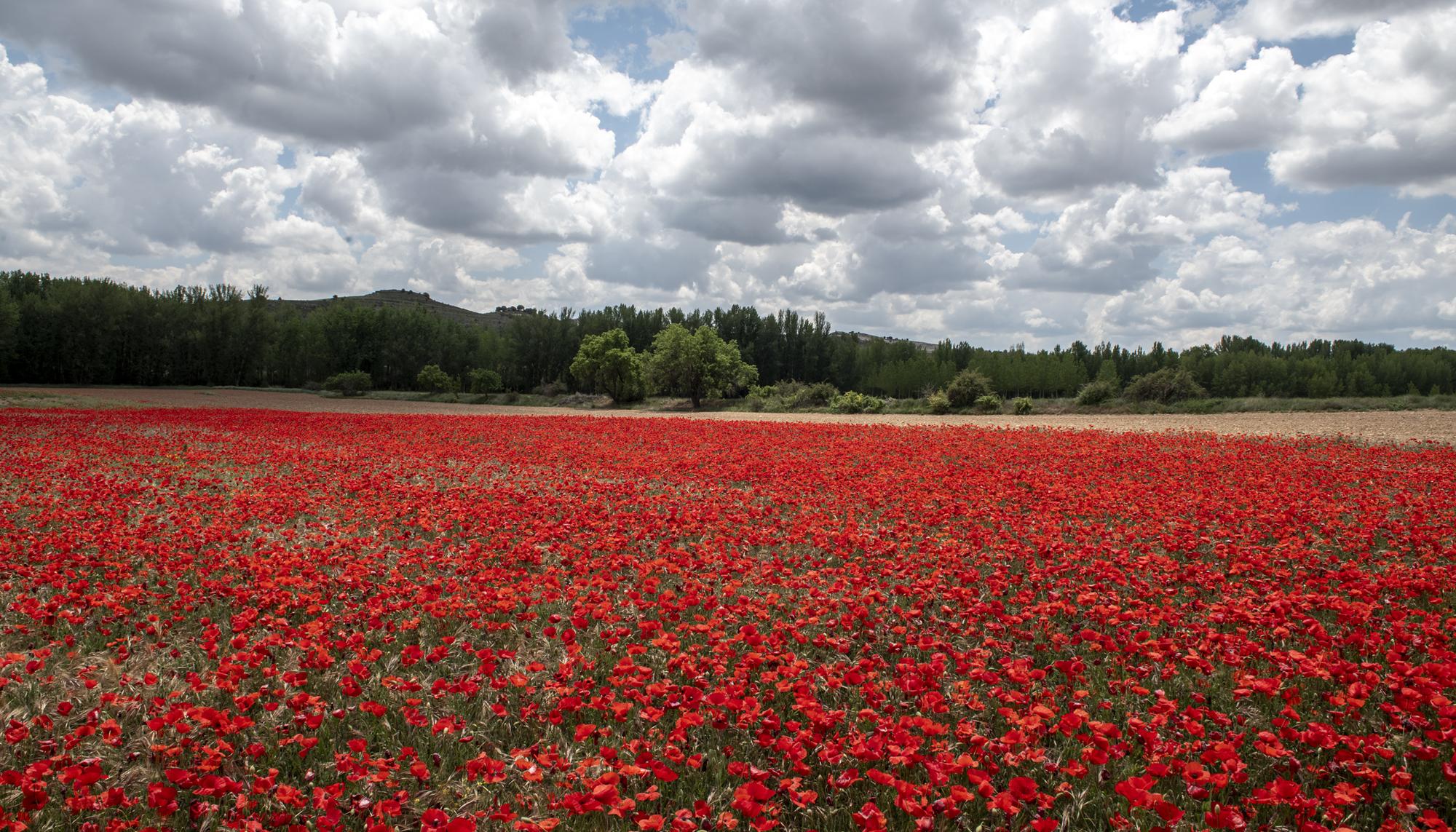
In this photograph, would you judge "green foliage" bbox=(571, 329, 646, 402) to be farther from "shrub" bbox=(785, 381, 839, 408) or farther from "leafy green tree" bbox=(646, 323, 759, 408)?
"shrub" bbox=(785, 381, 839, 408)

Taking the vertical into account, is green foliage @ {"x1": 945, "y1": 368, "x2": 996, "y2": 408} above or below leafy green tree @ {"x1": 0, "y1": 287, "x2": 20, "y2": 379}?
below

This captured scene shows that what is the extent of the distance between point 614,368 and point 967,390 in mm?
39198

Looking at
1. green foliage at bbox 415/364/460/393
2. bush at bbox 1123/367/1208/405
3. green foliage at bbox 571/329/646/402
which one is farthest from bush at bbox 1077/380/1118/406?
green foliage at bbox 415/364/460/393

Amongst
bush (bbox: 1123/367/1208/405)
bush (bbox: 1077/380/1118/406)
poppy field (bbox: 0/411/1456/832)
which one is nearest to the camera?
poppy field (bbox: 0/411/1456/832)

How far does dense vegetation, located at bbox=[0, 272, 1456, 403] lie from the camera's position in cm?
7425

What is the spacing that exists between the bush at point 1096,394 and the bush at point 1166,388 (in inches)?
48.4

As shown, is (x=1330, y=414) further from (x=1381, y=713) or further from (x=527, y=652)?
(x=527, y=652)

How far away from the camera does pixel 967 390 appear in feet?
164

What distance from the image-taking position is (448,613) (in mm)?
6277

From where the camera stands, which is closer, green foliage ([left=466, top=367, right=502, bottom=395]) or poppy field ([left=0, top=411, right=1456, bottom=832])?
poppy field ([left=0, top=411, right=1456, bottom=832])

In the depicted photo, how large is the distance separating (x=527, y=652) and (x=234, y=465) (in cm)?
1372

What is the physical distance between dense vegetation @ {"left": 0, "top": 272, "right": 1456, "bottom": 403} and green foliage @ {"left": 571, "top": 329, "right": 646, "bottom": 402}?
1080mm

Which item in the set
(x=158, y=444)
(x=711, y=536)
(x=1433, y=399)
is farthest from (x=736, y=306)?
(x=711, y=536)

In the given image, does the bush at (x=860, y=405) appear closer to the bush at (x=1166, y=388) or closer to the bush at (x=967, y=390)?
the bush at (x=967, y=390)
